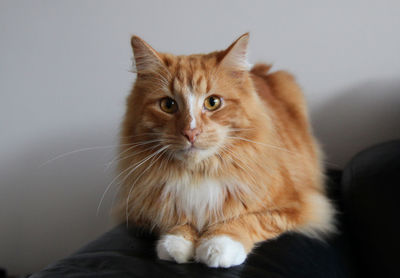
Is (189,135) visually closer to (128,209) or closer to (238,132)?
(238,132)

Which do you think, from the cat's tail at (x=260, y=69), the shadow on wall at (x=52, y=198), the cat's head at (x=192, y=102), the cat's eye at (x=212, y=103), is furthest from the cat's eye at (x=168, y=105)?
the shadow on wall at (x=52, y=198)

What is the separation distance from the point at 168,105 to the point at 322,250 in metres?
0.72

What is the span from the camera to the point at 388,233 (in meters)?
0.99

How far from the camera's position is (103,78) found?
6.44 ft

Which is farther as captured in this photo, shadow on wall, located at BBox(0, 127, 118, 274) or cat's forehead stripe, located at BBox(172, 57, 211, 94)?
shadow on wall, located at BBox(0, 127, 118, 274)

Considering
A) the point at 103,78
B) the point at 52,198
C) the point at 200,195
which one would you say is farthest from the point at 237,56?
the point at 52,198

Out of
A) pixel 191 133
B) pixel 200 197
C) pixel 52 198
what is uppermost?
pixel 191 133

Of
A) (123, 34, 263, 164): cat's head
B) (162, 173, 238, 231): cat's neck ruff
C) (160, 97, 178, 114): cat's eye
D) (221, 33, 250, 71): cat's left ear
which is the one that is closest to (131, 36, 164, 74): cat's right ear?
(123, 34, 263, 164): cat's head

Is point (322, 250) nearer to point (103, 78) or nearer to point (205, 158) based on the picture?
point (205, 158)

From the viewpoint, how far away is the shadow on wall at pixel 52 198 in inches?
81.6

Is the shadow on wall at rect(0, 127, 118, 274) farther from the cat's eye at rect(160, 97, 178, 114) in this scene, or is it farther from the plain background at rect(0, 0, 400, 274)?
the cat's eye at rect(160, 97, 178, 114)

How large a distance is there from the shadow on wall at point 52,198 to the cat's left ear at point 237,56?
43.5 inches

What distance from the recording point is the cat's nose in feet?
3.27

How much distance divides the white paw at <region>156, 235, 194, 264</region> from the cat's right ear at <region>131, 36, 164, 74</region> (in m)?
0.60
